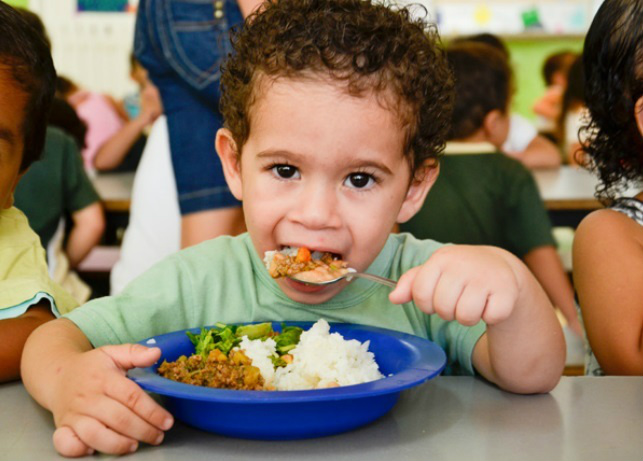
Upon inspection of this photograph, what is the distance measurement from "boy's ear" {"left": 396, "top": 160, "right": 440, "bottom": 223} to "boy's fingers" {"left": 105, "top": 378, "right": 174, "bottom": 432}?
1.75 feet

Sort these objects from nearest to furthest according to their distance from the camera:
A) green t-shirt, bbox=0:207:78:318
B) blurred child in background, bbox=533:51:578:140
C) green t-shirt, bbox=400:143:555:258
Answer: green t-shirt, bbox=0:207:78:318 → green t-shirt, bbox=400:143:555:258 → blurred child in background, bbox=533:51:578:140

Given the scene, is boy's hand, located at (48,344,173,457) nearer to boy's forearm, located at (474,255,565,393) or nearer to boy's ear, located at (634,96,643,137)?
boy's forearm, located at (474,255,565,393)

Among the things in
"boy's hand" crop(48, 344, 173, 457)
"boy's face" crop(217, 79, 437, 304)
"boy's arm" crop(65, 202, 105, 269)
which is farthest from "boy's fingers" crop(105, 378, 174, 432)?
"boy's arm" crop(65, 202, 105, 269)

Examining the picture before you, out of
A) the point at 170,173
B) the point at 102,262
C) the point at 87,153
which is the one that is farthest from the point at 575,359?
the point at 87,153

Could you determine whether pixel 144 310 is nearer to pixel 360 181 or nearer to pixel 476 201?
pixel 360 181

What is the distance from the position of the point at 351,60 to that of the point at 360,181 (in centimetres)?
17

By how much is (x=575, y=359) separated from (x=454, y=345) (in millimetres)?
1534

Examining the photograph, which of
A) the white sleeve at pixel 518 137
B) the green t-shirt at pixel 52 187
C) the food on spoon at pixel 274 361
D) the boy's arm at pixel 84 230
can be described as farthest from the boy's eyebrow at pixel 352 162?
the white sleeve at pixel 518 137

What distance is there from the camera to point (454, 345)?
4.00 ft

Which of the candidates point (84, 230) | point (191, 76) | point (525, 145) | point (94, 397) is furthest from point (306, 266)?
point (525, 145)

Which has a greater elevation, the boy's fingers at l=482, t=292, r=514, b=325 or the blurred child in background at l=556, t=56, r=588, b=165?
the boy's fingers at l=482, t=292, r=514, b=325

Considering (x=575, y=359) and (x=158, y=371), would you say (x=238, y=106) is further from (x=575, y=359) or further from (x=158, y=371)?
(x=575, y=359)

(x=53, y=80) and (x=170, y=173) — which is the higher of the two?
A: (x=53, y=80)

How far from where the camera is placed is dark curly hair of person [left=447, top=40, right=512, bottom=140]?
301 cm
